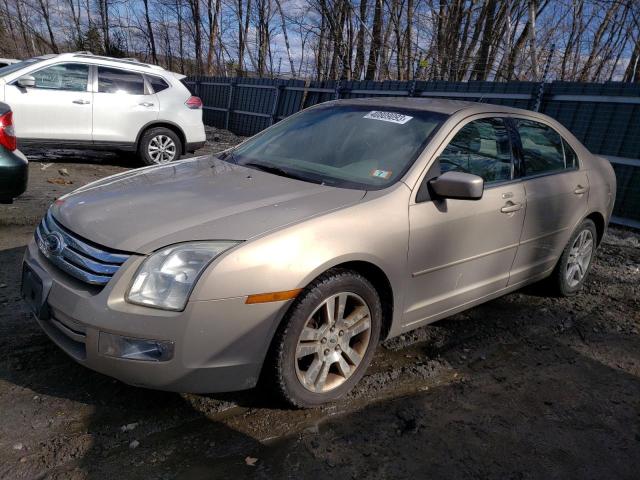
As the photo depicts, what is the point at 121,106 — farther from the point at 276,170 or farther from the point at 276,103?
the point at 276,103

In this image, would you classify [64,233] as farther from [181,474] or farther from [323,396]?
[323,396]

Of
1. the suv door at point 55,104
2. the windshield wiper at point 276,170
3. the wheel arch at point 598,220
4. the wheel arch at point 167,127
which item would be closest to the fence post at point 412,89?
the wheel arch at point 167,127

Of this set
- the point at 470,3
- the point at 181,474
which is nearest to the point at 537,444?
the point at 181,474

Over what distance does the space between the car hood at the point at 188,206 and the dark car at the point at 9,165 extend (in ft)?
6.10

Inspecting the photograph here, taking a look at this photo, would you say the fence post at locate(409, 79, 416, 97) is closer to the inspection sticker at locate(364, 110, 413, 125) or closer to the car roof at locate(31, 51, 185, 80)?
the car roof at locate(31, 51, 185, 80)

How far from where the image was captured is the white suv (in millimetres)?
7848

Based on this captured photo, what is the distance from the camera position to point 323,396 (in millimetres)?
2670

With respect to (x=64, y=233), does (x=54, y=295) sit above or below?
below

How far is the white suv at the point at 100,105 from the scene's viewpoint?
25.7ft

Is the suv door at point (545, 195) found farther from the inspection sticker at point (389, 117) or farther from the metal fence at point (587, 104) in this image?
the metal fence at point (587, 104)

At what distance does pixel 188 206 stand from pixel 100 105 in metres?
6.65

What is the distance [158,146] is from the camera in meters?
9.06

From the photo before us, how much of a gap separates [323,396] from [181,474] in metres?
0.79

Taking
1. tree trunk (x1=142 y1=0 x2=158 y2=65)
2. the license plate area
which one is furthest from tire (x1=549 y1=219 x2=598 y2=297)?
tree trunk (x1=142 y1=0 x2=158 y2=65)
